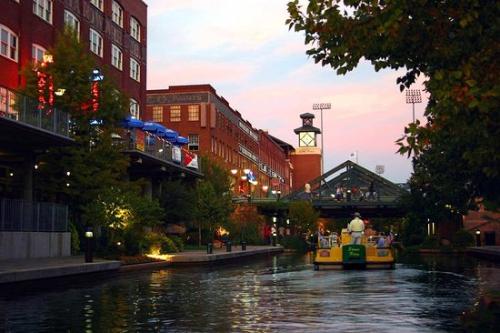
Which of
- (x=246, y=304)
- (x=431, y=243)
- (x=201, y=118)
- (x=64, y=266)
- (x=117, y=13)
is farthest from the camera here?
(x=201, y=118)

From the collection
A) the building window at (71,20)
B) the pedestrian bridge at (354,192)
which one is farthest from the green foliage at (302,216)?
the building window at (71,20)

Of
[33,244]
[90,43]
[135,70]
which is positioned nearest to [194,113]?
[135,70]

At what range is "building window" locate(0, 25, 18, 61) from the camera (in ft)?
114

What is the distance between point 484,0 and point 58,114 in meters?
25.0

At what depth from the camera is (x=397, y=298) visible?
16.4 m

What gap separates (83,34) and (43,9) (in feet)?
17.9

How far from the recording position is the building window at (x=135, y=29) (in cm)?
5462

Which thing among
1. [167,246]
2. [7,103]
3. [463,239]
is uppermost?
[7,103]

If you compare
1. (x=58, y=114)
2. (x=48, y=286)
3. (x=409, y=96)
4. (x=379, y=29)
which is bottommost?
(x=48, y=286)

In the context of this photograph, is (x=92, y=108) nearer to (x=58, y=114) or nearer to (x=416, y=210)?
(x=58, y=114)

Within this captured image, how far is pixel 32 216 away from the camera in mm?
32969

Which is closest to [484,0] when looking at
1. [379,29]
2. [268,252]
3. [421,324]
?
[379,29]

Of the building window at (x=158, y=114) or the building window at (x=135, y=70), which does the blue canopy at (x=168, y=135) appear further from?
the building window at (x=158, y=114)

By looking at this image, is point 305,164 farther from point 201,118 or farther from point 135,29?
point 135,29
